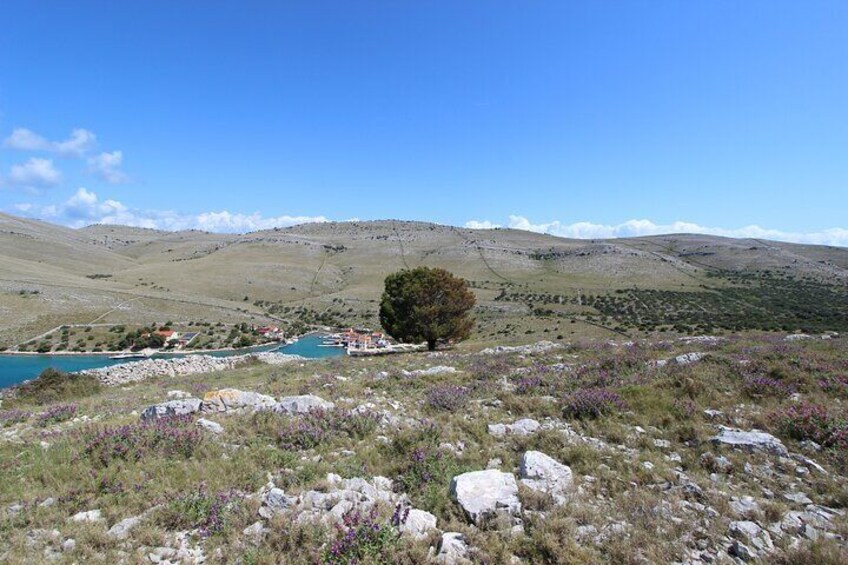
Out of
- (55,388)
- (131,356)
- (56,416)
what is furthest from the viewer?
(131,356)

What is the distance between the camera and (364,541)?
16.6ft

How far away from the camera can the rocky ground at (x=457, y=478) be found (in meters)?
5.10

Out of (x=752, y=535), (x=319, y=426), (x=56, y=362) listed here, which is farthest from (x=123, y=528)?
(x=56, y=362)

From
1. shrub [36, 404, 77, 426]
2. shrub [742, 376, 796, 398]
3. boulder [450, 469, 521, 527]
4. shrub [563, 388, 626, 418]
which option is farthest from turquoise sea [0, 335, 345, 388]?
boulder [450, 469, 521, 527]

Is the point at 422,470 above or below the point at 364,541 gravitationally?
below

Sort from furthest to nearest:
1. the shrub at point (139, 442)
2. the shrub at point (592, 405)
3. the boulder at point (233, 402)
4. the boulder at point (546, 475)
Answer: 1. the boulder at point (233, 402)
2. the shrub at point (592, 405)
3. the shrub at point (139, 442)
4. the boulder at point (546, 475)

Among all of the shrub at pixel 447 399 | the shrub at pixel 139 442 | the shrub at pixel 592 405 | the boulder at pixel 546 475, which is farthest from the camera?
the shrub at pixel 447 399

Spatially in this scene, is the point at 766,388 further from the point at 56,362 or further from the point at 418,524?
the point at 56,362

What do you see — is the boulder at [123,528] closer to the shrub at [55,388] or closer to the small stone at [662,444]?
the small stone at [662,444]

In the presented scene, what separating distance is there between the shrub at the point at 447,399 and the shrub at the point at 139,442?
584cm

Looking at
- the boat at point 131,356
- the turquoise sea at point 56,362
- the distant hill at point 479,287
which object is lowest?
the boat at point 131,356

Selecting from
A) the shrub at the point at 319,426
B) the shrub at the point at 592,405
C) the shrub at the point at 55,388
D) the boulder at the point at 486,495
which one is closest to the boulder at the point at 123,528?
the shrub at the point at 319,426

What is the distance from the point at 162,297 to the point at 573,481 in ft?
356

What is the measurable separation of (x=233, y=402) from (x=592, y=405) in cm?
997
